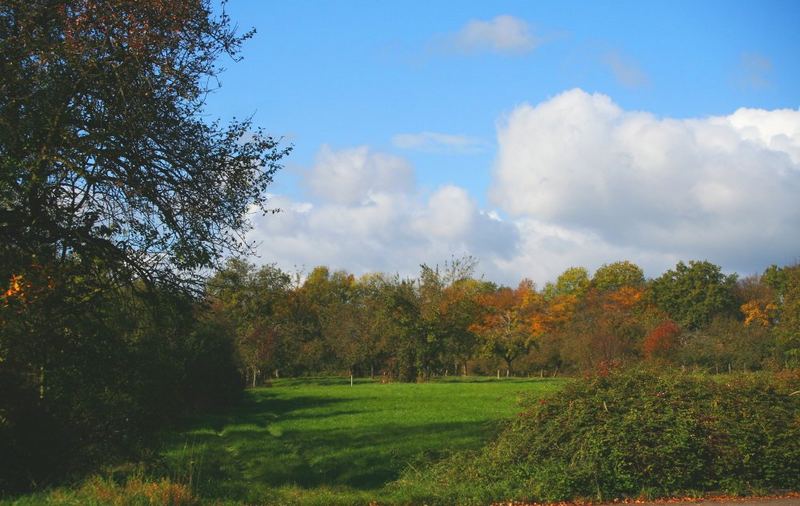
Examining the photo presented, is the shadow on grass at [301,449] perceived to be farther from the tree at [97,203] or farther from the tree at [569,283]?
the tree at [569,283]

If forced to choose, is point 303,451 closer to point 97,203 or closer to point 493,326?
point 97,203

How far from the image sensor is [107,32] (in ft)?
34.2

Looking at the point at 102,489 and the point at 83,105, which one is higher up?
the point at 83,105

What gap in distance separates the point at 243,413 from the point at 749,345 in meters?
44.3

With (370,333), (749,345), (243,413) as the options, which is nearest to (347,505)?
(243,413)

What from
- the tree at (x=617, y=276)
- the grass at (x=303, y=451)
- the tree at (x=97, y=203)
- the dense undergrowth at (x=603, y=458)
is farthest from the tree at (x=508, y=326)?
the tree at (x=97, y=203)

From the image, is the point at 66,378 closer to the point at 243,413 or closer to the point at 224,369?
the point at 243,413

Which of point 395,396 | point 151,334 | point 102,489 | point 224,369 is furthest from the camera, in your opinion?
point 395,396

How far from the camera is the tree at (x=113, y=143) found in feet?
33.3

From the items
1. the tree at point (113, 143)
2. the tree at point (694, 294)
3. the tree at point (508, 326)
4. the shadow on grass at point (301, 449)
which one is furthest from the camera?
the tree at point (694, 294)

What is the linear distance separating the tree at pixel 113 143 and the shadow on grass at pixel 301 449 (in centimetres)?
423

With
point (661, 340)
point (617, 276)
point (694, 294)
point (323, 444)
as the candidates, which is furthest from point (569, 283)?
point (323, 444)

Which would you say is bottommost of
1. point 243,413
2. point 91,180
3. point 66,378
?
point 243,413

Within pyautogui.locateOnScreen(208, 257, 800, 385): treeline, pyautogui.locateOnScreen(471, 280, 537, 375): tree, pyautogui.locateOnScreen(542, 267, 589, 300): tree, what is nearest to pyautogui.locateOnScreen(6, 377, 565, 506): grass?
pyautogui.locateOnScreen(208, 257, 800, 385): treeline
